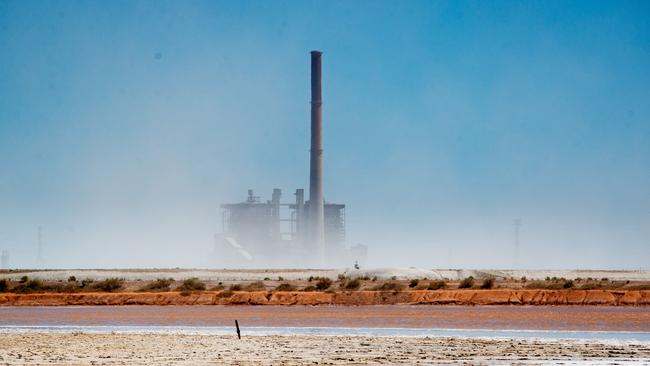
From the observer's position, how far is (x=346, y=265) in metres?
99.7

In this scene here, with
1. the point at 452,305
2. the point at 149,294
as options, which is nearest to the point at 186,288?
the point at 149,294

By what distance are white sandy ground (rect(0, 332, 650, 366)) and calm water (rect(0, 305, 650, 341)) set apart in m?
2.11

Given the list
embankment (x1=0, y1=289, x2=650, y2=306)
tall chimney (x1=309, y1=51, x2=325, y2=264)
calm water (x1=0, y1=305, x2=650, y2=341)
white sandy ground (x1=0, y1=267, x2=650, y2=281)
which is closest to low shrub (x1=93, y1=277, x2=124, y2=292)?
embankment (x1=0, y1=289, x2=650, y2=306)

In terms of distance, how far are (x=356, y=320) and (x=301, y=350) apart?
8.75 metres

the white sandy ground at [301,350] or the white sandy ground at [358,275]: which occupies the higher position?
the white sandy ground at [358,275]

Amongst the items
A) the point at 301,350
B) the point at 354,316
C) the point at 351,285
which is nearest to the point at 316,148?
the point at 351,285

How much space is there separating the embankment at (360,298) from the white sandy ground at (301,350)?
14.4 meters

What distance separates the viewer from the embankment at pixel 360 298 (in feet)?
115

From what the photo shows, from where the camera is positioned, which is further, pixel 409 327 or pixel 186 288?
pixel 186 288

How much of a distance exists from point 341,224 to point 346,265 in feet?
18.9

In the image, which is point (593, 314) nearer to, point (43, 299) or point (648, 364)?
point (648, 364)

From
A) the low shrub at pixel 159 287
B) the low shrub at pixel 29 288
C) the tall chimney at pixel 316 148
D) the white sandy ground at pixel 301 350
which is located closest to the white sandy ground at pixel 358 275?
the low shrub at pixel 159 287

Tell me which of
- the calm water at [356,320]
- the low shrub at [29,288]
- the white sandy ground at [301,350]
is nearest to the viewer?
the white sandy ground at [301,350]

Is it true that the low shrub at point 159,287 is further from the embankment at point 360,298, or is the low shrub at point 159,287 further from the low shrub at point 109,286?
the embankment at point 360,298
